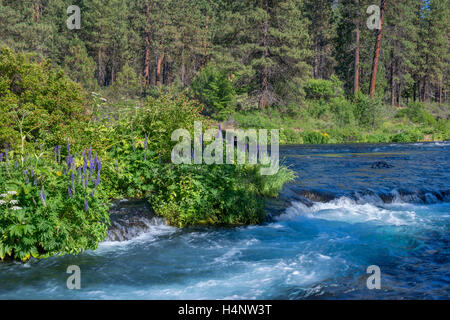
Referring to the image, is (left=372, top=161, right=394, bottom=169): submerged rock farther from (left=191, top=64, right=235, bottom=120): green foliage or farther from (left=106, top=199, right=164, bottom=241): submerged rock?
(left=191, top=64, right=235, bottom=120): green foliage

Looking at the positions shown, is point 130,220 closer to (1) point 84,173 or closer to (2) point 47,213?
(1) point 84,173

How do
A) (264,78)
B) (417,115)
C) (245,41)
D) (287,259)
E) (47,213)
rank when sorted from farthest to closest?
(417,115) < (245,41) < (264,78) < (287,259) < (47,213)

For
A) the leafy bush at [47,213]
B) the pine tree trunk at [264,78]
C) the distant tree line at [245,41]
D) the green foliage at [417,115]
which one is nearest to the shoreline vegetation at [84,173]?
the leafy bush at [47,213]

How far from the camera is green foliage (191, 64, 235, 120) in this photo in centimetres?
3083

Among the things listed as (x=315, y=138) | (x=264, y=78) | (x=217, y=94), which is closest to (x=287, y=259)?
(x=315, y=138)

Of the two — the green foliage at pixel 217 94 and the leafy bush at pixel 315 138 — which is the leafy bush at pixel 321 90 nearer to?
the green foliage at pixel 217 94

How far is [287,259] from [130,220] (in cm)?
286

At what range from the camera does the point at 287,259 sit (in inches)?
250

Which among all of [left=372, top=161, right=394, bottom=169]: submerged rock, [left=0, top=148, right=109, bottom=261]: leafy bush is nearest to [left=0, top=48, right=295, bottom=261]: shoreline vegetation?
[left=0, top=148, right=109, bottom=261]: leafy bush

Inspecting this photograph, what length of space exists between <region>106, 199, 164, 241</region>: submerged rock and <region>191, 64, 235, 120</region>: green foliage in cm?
2282

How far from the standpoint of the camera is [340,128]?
29.8m

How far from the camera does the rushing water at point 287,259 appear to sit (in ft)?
17.0
